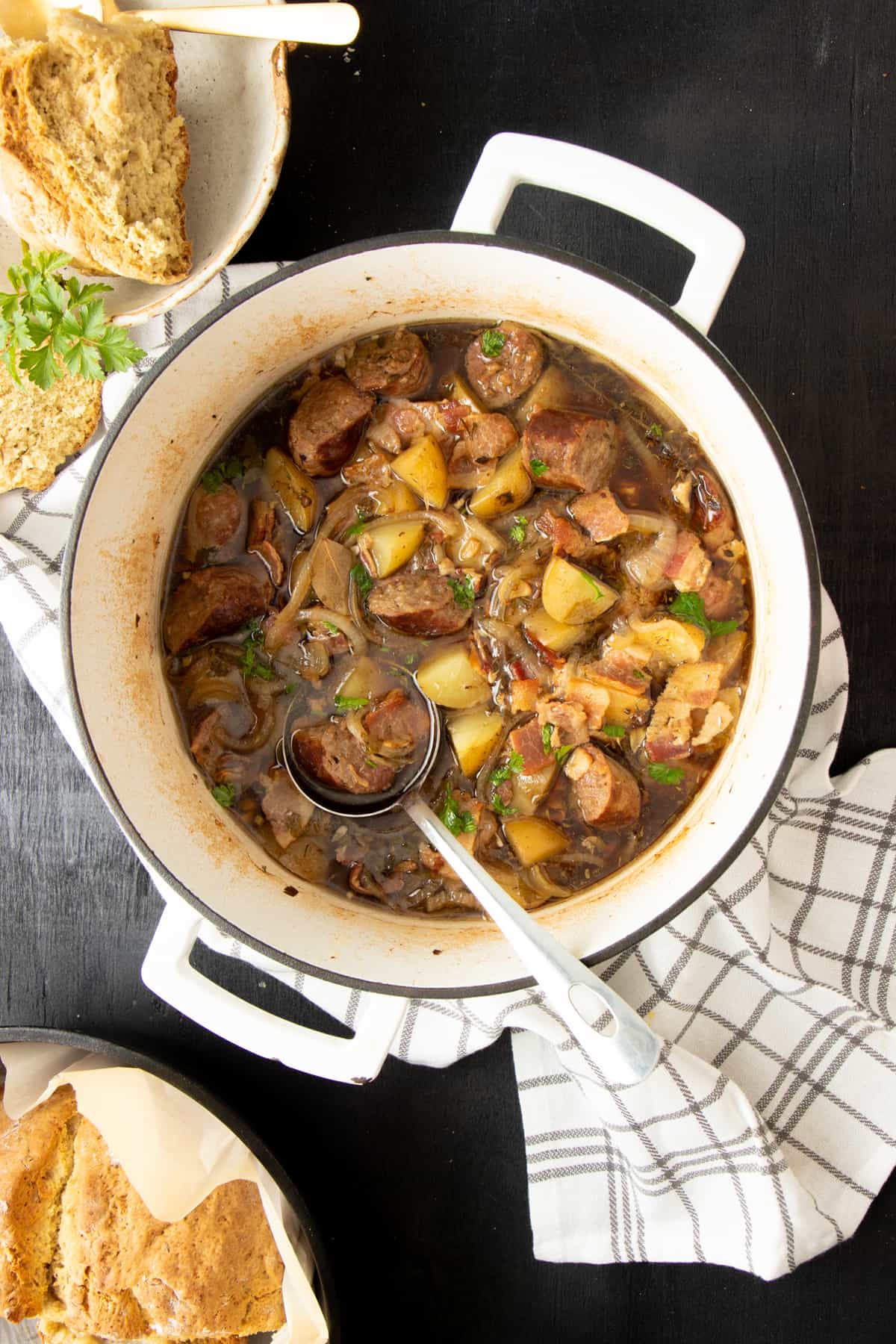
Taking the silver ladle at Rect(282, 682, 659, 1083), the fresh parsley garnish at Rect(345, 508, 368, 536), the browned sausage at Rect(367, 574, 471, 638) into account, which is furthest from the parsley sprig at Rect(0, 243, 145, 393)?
the silver ladle at Rect(282, 682, 659, 1083)

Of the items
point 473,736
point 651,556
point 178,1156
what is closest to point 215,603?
point 473,736

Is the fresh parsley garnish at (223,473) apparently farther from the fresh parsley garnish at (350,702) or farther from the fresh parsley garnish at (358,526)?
the fresh parsley garnish at (350,702)

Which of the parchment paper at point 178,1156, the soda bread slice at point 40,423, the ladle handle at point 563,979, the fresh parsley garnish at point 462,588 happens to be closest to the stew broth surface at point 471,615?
the fresh parsley garnish at point 462,588

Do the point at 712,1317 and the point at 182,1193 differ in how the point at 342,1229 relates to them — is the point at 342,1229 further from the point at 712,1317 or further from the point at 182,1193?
the point at 712,1317

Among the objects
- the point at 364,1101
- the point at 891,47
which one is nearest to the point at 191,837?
the point at 364,1101

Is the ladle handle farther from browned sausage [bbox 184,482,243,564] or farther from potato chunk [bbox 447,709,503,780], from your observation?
browned sausage [bbox 184,482,243,564]
